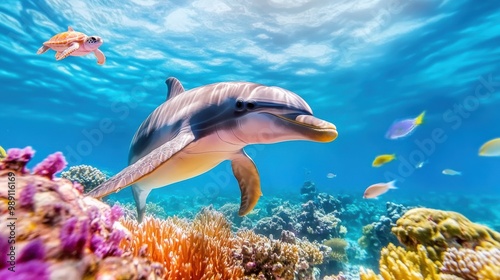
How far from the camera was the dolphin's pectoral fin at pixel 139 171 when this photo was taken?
249 cm

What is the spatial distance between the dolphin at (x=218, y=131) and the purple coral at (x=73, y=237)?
1.09 metres

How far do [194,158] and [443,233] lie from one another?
3.69 meters

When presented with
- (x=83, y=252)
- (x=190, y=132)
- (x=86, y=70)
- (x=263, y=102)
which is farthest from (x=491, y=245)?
(x=86, y=70)

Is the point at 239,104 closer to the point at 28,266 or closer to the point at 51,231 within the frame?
the point at 51,231

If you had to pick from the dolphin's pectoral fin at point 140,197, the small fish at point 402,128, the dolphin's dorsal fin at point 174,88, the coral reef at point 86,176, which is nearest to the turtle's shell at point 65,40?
the dolphin's dorsal fin at point 174,88

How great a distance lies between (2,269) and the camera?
1103 millimetres

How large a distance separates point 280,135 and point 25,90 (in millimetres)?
32062

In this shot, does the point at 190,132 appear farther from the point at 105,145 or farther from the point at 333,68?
the point at 105,145

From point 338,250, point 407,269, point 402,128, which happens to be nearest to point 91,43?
point 407,269

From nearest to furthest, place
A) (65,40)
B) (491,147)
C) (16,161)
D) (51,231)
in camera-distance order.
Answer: (51,231) < (16,161) < (65,40) < (491,147)

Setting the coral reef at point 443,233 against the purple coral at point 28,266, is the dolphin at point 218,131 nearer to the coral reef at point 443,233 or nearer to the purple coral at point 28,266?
the purple coral at point 28,266

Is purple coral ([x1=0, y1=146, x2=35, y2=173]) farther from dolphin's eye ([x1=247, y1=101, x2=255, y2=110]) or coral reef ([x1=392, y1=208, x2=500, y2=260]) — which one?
coral reef ([x1=392, y1=208, x2=500, y2=260])

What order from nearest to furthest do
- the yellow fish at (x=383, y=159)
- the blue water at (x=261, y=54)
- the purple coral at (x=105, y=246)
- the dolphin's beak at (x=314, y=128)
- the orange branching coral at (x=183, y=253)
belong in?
the purple coral at (x=105, y=246), the dolphin's beak at (x=314, y=128), the orange branching coral at (x=183, y=253), the yellow fish at (x=383, y=159), the blue water at (x=261, y=54)

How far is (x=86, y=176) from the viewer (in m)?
10.6
